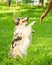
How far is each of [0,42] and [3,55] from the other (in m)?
2.62

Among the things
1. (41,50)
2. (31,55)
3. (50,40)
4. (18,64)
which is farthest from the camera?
(50,40)

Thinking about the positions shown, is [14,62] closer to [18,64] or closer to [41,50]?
[18,64]

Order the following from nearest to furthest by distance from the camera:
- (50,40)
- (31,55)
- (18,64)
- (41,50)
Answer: (18,64)
(31,55)
(41,50)
(50,40)

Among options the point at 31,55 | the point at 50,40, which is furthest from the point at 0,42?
the point at 31,55

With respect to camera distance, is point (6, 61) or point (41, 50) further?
point (41, 50)

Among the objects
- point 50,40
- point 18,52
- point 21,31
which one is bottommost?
point 50,40

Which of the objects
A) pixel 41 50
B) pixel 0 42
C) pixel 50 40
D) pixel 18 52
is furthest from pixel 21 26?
pixel 50 40

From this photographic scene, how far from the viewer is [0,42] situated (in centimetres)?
1234

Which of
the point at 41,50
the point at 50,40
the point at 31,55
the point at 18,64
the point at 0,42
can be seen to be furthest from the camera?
the point at 50,40

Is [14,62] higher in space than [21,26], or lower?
lower

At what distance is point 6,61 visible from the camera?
8.90 m

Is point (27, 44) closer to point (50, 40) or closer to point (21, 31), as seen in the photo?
point (21, 31)

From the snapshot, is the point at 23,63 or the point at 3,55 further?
the point at 3,55

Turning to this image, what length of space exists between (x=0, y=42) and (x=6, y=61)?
11.4 ft
